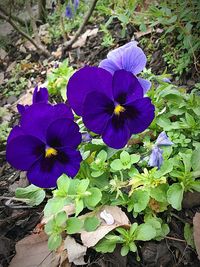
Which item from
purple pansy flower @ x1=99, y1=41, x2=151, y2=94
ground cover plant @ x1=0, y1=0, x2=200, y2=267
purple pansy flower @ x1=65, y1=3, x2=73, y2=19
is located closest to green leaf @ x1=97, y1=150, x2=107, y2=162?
ground cover plant @ x1=0, y1=0, x2=200, y2=267

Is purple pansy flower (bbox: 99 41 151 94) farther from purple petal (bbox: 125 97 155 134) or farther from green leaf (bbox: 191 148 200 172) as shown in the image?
green leaf (bbox: 191 148 200 172)

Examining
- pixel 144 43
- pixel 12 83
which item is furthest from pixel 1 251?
pixel 12 83

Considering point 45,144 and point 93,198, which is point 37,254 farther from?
point 45,144

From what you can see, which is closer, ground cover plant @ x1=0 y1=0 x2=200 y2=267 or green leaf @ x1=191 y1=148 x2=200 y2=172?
ground cover plant @ x1=0 y1=0 x2=200 y2=267

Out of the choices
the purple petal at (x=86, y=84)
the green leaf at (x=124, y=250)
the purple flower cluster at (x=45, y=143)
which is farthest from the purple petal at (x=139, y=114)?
the green leaf at (x=124, y=250)

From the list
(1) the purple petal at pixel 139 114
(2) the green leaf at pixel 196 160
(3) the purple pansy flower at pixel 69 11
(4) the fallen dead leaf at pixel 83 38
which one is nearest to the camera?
(1) the purple petal at pixel 139 114

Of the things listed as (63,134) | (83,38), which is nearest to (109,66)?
(63,134)

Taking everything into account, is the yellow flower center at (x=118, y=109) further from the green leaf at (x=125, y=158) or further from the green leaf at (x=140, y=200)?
the green leaf at (x=140, y=200)
